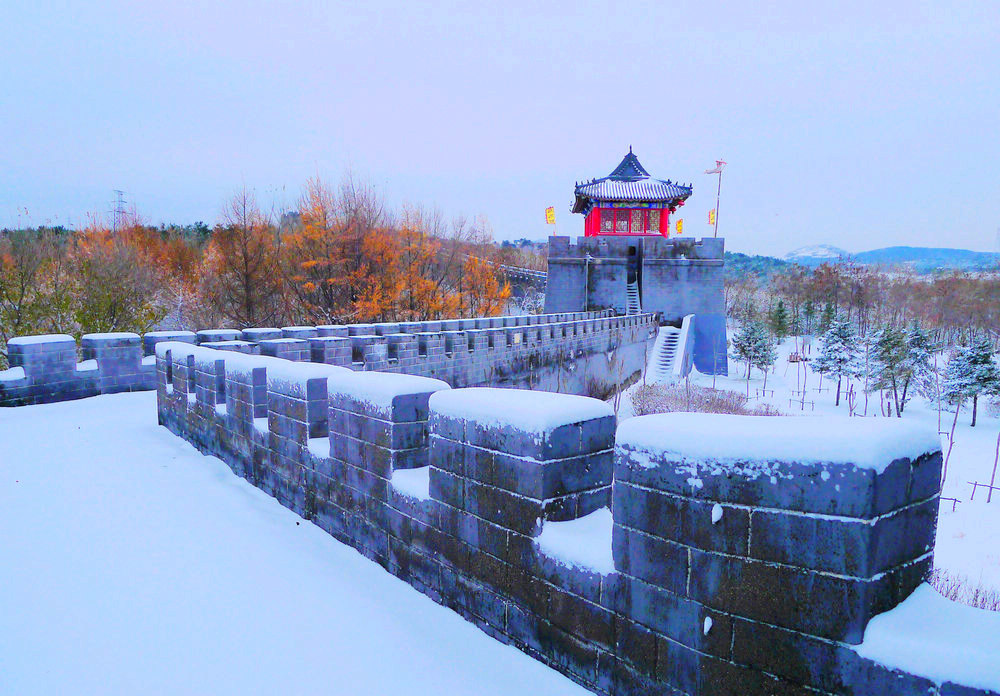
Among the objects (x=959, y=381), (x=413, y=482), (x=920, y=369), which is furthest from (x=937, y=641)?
(x=920, y=369)

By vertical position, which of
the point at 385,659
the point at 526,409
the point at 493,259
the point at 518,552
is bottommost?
the point at 385,659

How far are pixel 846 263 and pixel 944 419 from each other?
1786 inches

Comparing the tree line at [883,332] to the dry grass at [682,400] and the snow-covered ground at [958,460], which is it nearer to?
the snow-covered ground at [958,460]

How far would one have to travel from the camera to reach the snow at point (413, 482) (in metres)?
3.23

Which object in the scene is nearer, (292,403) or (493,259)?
(292,403)

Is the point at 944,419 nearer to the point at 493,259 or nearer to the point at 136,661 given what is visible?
the point at 493,259

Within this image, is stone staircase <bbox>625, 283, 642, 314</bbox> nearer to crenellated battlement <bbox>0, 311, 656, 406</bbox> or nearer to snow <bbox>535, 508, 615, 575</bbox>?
crenellated battlement <bbox>0, 311, 656, 406</bbox>

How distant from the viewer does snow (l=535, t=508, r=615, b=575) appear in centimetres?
240

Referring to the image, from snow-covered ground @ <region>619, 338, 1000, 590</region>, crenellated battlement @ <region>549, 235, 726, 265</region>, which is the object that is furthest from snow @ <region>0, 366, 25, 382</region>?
crenellated battlement @ <region>549, 235, 726, 265</region>

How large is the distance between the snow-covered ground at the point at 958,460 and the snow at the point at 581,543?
1234 millimetres

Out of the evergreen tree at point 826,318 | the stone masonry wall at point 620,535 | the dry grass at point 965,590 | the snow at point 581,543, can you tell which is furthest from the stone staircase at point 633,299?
the evergreen tree at point 826,318

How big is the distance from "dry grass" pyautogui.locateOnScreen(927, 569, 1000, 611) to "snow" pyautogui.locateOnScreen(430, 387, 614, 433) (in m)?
9.48

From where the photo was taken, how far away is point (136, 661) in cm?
260

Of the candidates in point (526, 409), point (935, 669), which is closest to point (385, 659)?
point (526, 409)
